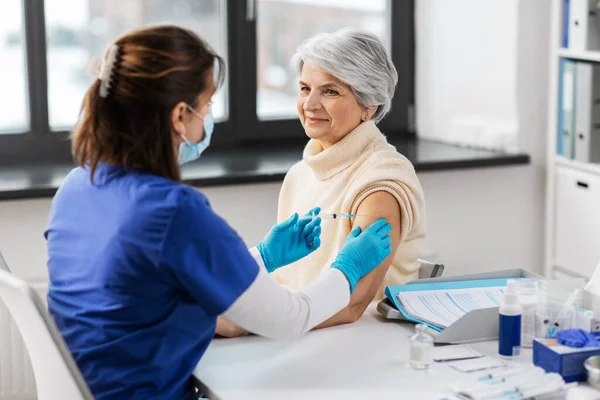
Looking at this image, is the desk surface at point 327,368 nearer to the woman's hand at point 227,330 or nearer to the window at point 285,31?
the woman's hand at point 227,330

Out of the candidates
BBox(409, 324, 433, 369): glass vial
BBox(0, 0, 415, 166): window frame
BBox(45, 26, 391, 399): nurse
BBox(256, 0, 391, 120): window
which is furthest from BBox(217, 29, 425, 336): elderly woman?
BBox(256, 0, 391, 120): window

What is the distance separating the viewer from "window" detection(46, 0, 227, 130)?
3152 mm

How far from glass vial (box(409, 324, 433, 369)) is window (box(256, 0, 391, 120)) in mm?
1933

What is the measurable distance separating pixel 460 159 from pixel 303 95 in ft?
3.53

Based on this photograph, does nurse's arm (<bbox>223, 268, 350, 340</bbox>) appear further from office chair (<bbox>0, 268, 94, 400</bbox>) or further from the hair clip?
the hair clip

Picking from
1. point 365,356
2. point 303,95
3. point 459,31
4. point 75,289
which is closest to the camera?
point 75,289

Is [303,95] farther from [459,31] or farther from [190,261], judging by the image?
[459,31]

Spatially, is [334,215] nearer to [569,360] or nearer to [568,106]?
[569,360]

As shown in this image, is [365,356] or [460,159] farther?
[460,159]

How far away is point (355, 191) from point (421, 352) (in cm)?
55

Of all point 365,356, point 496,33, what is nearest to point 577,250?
point 496,33

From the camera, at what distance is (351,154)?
2.21 m

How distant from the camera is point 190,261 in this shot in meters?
1.45

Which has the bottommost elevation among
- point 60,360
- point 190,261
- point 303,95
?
point 60,360
